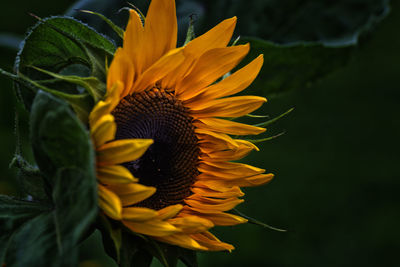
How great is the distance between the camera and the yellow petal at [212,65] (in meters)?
0.56

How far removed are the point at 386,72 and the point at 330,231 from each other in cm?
85

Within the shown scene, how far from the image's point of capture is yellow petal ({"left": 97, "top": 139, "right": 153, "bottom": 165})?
461 millimetres

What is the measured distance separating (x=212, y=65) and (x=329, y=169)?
160cm

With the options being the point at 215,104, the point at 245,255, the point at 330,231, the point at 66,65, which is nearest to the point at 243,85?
the point at 215,104

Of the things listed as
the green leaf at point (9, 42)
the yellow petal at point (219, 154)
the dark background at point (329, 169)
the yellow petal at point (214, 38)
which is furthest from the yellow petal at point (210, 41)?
the dark background at point (329, 169)

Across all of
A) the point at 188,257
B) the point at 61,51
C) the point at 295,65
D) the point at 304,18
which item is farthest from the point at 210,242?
the point at 304,18

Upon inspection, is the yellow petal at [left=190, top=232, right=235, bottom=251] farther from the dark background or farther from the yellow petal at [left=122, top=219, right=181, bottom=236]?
the dark background

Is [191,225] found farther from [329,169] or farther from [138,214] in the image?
[329,169]

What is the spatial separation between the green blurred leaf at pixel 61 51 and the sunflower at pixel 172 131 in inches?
1.0

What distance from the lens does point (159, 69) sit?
0.55 metres

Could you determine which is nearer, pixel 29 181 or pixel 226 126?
pixel 29 181

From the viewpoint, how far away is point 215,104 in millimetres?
607

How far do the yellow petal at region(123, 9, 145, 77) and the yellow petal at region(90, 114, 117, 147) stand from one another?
81mm

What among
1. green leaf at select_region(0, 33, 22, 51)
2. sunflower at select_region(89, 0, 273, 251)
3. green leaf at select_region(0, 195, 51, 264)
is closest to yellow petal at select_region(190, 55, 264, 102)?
sunflower at select_region(89, 0, 273, 251)
